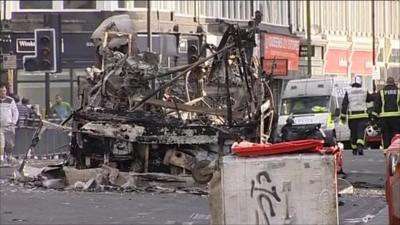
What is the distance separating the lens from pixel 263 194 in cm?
705

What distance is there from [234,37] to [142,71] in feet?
5.16

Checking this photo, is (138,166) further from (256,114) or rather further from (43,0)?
(43,0)

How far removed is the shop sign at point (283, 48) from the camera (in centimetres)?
4344

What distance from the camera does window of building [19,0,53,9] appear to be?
37281 mm

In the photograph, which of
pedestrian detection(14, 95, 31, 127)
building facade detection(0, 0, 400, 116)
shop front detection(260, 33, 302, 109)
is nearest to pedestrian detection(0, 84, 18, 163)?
pedestrian detection(14, 95, 31, 127)

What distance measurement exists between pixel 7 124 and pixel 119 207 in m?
9.70

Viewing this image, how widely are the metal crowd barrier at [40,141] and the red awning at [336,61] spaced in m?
32.5

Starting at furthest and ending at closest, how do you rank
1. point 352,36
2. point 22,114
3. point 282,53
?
1. point 352,36
2. point 282,53
3. point 22,114

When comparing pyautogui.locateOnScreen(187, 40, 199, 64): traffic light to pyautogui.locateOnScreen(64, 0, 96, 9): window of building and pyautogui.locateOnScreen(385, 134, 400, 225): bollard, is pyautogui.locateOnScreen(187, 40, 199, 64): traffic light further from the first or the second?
pyautogui.locateOnScreen(64, 0, 96, 9): window of building

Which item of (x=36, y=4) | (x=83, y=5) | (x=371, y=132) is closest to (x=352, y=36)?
(x=83, y=5)

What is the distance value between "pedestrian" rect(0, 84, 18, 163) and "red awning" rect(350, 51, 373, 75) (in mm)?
38004

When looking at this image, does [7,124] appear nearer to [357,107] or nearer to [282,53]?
[357,107]

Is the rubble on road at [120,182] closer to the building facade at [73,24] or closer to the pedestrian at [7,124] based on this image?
the pedestrian at [7,124]

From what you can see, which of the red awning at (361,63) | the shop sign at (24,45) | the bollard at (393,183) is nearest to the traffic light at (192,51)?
the shop sign at (24,45)
